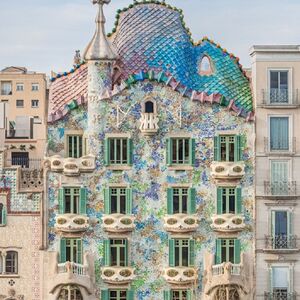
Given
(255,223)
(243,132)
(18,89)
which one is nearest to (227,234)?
(255,223)

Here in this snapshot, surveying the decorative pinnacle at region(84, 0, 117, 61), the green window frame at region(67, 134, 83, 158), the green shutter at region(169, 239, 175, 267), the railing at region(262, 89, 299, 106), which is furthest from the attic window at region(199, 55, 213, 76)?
the green shutter at region(169, 239, 175, 267)

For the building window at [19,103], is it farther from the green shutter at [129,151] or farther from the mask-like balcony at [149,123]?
the mask-like balcony at [149,123]

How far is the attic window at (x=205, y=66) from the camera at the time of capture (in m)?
59.0

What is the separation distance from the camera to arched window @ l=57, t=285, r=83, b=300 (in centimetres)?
5603

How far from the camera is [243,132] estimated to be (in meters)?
57.3

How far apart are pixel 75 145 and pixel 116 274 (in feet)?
20.9

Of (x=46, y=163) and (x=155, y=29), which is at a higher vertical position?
(x=155, y=29)

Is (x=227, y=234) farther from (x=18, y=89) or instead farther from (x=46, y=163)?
(x=18, y=89)

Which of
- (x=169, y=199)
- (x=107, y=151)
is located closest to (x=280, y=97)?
(x=169, y=199)

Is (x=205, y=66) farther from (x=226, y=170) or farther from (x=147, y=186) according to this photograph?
(x=147, y=186)

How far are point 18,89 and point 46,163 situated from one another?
156ft

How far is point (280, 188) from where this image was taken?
56875mm

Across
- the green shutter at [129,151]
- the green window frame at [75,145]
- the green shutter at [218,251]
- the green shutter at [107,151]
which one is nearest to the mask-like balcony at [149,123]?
the green shutter at [129,151]

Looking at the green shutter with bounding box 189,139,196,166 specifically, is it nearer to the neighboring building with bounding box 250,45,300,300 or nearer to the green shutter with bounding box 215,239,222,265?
the neighboring building with bounding box 250,45,300,300
